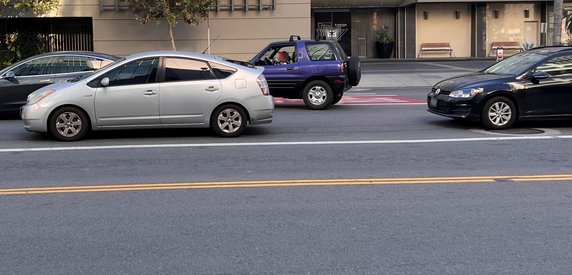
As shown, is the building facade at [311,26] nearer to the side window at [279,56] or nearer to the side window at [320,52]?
the side window at [279,56]

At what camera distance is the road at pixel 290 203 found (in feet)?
17.0

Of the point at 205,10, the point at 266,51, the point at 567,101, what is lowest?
the point at 567,101

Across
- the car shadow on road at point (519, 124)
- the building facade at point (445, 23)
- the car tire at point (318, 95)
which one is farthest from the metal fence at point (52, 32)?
the car shadow on road at point (519, 124)

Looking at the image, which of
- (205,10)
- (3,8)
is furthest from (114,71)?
(3,8)

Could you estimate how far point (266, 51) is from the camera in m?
16.1

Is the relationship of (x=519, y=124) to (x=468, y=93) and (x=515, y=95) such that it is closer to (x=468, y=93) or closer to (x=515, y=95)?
(x=515, y=95)

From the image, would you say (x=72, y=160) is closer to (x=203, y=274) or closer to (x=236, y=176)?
(x=236, y=176)

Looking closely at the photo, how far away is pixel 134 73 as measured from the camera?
11.0 m

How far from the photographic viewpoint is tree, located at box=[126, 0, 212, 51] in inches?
975

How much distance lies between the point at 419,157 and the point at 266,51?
24.4 feet

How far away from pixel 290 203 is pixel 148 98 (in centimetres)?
491

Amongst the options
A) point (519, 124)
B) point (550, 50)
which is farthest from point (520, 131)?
point (550, 50)

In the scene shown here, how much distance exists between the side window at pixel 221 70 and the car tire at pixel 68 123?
234 centimetres

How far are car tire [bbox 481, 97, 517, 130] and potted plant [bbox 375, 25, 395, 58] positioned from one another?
2661cm
